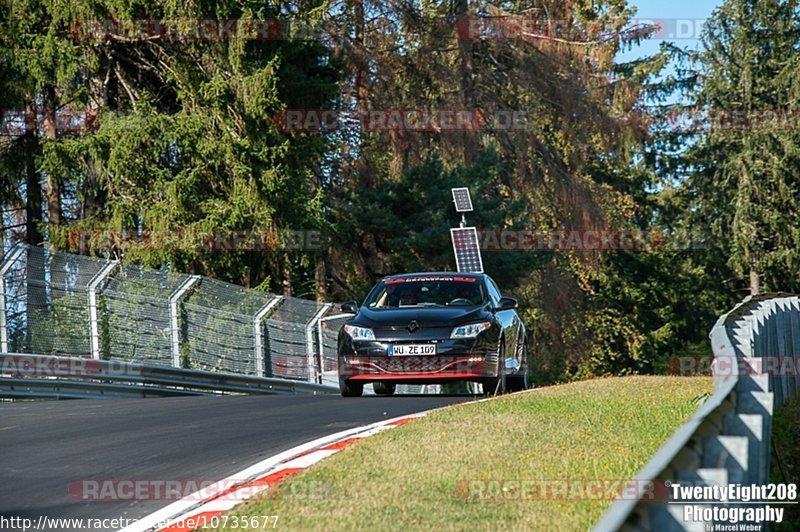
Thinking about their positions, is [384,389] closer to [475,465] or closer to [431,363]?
[431,363]

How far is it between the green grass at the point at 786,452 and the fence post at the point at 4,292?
1042cm

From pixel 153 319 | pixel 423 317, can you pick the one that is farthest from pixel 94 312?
pixel 423 317

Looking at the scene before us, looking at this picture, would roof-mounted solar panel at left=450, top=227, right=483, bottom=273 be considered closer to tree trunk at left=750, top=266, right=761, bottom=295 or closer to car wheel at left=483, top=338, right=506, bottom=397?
car wheel at left=483, top=338, right=506, bottom=397

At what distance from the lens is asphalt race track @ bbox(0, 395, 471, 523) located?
7836mm

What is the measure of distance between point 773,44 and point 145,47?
37.3 metres

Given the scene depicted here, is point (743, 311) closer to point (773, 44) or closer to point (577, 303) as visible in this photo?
point (577, 303)

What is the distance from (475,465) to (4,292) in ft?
36.7

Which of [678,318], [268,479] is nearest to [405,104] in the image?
[678,318]

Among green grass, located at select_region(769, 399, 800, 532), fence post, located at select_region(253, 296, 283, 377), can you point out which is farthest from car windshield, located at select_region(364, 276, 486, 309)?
fence post, located at select_region(253, 296, 283, 377)

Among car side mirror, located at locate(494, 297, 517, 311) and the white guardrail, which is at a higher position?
the white guardrail

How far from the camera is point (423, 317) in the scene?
15.7 m

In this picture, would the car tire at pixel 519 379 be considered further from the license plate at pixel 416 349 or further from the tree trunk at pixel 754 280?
the tree trunk at pixel 754 280

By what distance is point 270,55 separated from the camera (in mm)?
33594

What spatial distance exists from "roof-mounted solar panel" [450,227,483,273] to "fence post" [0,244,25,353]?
16.8 meters
